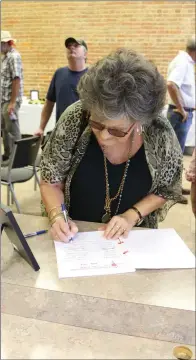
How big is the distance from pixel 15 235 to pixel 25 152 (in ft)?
6.07

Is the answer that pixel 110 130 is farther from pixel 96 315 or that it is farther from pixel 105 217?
pixel 96 315

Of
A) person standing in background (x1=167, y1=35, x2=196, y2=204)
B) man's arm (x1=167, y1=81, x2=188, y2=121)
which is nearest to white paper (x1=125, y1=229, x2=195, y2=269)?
person standing in background (x1=167, y1=35, x2=196, y2=204)

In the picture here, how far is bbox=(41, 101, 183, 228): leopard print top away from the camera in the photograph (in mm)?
1124

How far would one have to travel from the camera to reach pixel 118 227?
40.1 inches

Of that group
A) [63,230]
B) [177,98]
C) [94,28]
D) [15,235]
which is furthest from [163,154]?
[94,28]

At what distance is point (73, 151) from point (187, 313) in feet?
1.93

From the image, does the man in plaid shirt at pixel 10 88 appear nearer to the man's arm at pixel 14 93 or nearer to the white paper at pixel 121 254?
the man's arm at pixel 14 93

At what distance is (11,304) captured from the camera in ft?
2.63

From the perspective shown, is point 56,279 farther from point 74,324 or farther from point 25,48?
point 25,48

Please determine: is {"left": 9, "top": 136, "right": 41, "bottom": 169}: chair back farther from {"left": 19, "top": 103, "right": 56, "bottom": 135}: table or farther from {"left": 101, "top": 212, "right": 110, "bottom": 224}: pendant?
{"left": 19, "top": 103, "right": 56, "bottom": 135}: table

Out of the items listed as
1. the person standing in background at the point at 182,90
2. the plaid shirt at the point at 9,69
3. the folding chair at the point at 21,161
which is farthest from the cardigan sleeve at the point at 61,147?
the plaid shirt at the point at 9,69

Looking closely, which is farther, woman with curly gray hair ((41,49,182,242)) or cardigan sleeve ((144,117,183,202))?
cardigan sleeve ((144,117,183,202))

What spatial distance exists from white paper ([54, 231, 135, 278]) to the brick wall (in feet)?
13.7

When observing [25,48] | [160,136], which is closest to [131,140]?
[160,136]
